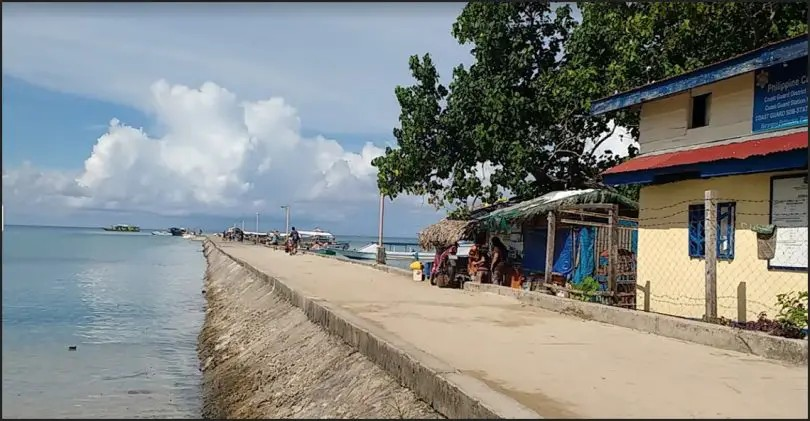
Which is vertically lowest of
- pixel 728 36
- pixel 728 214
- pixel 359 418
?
pixel 359 418

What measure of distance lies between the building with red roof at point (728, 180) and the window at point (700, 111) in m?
0.02

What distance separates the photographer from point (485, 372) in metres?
6.87

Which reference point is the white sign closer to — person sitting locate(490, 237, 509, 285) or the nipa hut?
the nipa hut

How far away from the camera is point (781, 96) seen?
10.6 meters

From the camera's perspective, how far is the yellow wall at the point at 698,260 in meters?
10.3

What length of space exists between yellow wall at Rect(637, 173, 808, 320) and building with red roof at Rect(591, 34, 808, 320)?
0.02 metres

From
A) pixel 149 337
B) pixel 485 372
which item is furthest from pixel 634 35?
pixel 149 337

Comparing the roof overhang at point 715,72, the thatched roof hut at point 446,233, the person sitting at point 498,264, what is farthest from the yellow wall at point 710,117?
the thatched roof hut at point 446,233

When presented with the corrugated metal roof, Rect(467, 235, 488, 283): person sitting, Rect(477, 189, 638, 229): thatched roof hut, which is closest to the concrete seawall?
Rect(467, 235, 488, 283): person sitting

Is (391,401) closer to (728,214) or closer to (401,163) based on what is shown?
(728,214)

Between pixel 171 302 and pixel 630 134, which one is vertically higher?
pixel 630 134

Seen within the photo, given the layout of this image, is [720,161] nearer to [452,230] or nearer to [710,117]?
[710,117]

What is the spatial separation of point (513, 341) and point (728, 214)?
4530 millimetres

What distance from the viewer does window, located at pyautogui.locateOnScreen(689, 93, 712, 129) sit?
40.1ft
